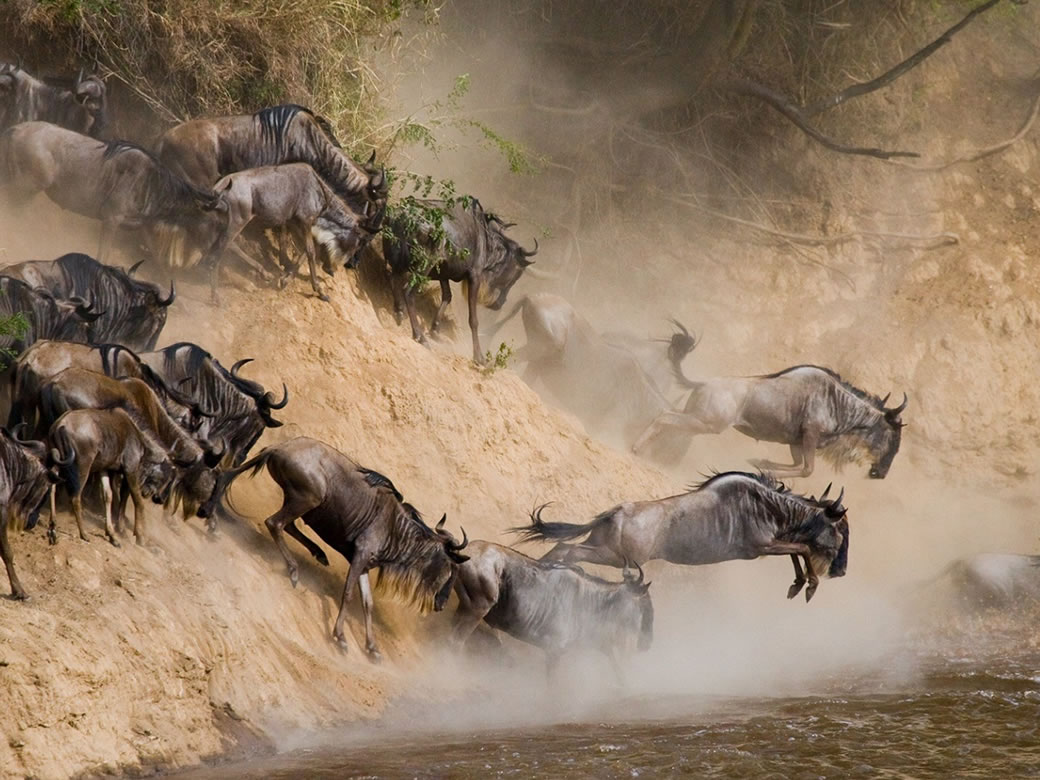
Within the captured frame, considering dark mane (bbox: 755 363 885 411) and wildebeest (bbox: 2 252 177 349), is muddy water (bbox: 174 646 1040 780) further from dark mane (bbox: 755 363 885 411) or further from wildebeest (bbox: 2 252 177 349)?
dark mane (bbox: 755 363 885 411)

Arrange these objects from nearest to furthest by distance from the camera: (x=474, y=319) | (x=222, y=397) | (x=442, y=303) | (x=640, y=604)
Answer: (x=222, y=397)
(x=640, y=604)
(x=474, y=319)
(x=442, y=303)

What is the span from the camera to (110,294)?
425 inches

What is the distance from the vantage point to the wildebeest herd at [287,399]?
9.23m

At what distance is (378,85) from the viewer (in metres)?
14.9

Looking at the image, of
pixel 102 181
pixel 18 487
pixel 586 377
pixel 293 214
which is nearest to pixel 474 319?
pixel 586 377

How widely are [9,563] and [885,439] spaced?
10.6 meters

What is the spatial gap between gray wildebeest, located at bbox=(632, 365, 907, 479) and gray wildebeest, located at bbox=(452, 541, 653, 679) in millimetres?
3917

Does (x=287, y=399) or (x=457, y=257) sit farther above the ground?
(x=457, y=257)

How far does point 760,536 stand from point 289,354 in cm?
427

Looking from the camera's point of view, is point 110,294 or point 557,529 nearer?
point 110,294

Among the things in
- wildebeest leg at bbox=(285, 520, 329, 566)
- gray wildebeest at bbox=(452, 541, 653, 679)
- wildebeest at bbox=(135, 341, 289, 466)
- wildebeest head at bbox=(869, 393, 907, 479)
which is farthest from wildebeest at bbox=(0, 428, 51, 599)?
wildebeest head at bbox=(869, 393, 907, 479)

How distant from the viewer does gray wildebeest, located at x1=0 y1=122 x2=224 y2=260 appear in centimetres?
1185

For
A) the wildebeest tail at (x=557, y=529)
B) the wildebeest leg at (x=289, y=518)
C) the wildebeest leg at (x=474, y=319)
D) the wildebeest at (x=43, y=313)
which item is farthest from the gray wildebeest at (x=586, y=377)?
the wildebeest at (x=43, y=313)

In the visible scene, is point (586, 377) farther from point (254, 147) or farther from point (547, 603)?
point (547, 603)
